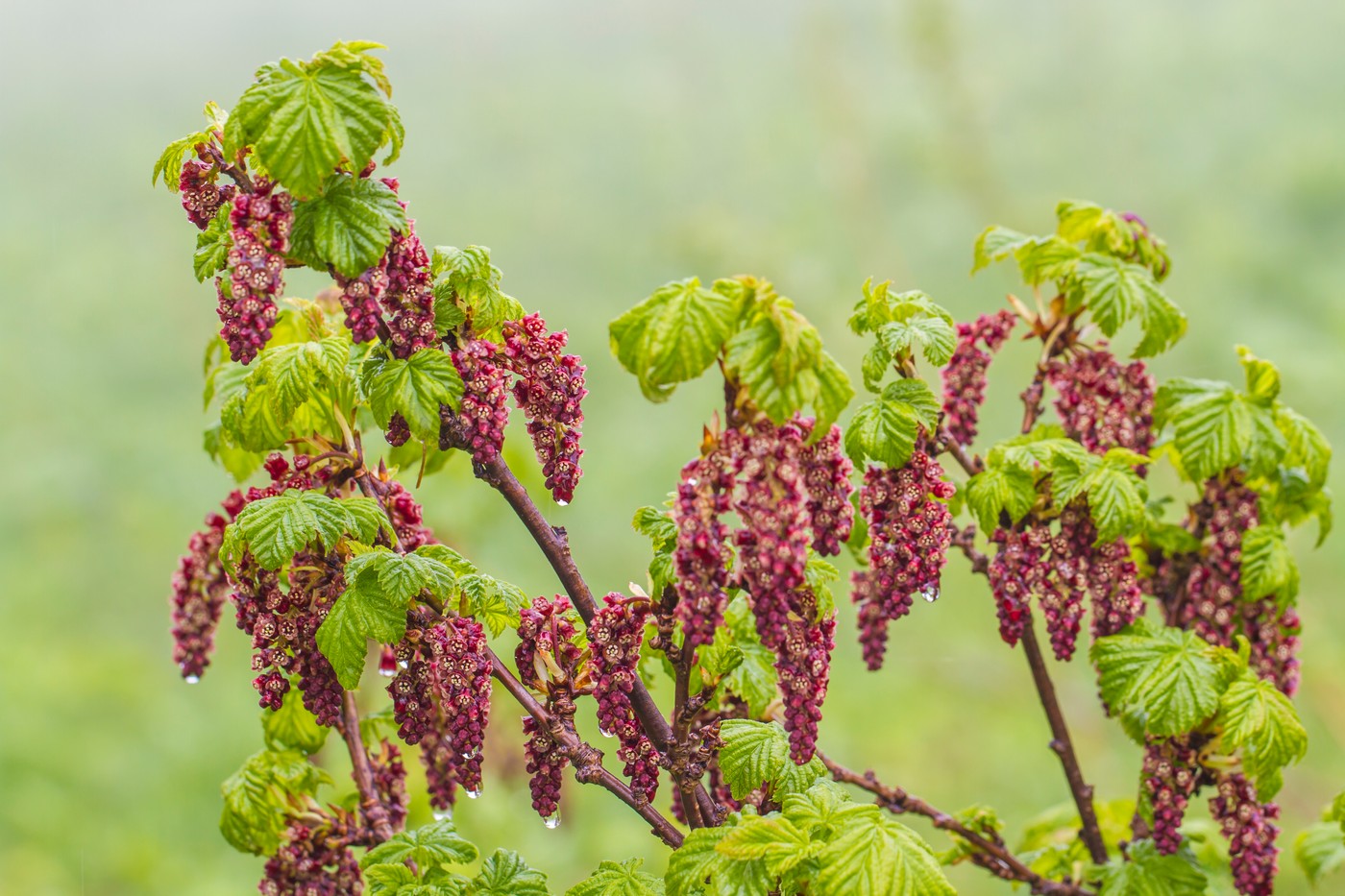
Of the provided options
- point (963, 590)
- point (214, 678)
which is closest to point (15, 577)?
point (214, 678)

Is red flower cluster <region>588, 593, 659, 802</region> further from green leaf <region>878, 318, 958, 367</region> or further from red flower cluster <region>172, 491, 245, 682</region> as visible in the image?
red flower cluster <region>172, 491, 245, 682</region>

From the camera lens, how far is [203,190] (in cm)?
164

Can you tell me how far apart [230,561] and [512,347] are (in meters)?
0.50

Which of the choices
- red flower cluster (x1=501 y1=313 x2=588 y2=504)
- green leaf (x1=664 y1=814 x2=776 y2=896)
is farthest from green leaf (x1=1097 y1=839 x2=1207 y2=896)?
red flower cluster (x1=501 y1=313 x2=588 y2=504)

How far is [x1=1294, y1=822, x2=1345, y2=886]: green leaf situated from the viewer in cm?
243

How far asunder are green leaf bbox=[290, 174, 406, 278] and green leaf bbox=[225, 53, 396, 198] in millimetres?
32

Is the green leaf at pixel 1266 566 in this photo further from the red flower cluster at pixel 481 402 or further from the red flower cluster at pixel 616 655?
the red flower cluster at pixel 481 402

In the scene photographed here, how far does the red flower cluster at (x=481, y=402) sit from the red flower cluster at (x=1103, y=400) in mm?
1054

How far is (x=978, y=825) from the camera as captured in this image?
2.22 m

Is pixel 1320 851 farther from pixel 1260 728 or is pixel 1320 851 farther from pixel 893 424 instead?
pixel 893 424

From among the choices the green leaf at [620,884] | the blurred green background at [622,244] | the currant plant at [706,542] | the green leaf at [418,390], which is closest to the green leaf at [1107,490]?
the currant plant at [706,542]

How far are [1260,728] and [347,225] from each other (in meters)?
1.54

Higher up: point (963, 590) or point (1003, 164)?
point (1003, 164)

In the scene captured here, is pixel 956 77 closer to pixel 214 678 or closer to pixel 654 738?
pixel 214 678
